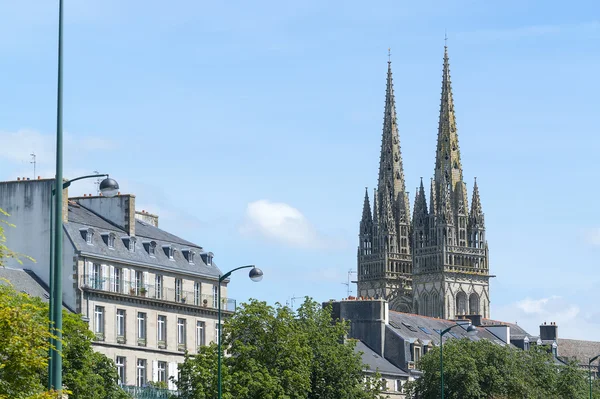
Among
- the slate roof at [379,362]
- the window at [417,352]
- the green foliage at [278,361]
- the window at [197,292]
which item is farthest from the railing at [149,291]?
the window at [417,352]

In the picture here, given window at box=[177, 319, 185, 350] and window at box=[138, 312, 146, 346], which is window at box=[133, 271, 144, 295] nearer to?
window at box=[138, 312, 146, 346]

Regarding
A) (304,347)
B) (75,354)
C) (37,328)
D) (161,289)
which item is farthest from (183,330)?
(37,328)

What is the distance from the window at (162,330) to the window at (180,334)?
1341 mm

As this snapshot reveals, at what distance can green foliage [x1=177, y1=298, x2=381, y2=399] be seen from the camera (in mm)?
77438

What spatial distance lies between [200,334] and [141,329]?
6216 mm

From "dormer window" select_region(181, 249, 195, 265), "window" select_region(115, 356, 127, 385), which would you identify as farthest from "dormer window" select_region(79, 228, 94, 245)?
"dormer window" select_region(181, 249, 195, 265)

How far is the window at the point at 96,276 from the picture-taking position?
90.8 metres

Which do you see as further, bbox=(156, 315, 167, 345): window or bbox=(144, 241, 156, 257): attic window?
bbox=(144, 241, 156, 257): attic window

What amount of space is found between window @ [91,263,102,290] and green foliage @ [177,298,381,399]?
983cm

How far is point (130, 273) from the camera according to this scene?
93.9 metres

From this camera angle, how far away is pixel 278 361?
80875mm

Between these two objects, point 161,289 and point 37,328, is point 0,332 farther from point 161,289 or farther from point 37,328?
point 161,289

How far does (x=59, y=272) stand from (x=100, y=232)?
5335 centimetres

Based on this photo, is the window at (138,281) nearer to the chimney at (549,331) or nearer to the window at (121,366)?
the window at (121,366)
